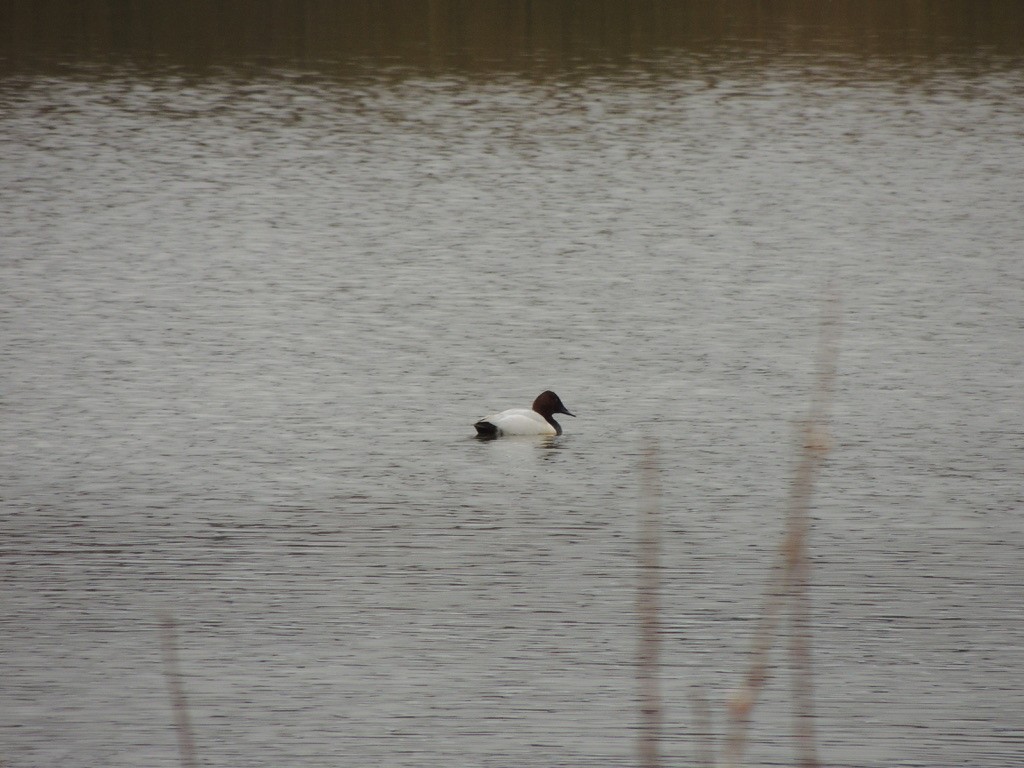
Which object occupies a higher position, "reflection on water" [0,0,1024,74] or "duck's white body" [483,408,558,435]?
"duck's white body" [483,408,558,435]

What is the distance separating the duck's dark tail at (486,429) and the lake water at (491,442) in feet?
0.73

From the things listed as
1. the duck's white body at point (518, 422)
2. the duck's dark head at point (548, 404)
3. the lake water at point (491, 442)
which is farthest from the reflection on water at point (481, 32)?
the duck's white body at point (518, 422)

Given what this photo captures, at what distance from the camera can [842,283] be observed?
18.9 meters

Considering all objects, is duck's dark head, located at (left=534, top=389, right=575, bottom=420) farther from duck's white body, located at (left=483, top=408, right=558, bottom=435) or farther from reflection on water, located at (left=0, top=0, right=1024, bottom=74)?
reflection on water, located at (left=0, top=0, right=1024, bottom=74)

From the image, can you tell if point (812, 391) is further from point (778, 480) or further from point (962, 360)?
point (778, 480)

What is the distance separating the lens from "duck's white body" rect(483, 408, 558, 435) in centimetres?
1291

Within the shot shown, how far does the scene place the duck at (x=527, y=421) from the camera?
1292 centimetres

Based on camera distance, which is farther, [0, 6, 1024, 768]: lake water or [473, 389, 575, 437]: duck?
[473, 389, 575, 437]: duck

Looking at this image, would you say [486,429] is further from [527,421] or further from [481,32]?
[481,32]

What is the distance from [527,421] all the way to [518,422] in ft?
0.23

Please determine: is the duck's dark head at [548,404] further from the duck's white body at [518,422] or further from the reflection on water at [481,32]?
the reflection on water at [481,32]

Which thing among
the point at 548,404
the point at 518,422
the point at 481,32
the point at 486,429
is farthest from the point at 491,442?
the point at 481,32

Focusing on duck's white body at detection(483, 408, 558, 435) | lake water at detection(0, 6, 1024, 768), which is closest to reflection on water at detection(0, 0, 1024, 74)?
lake water at detection(0, 6, 1024, 768)

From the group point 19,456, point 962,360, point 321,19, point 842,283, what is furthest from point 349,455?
point 321,19
